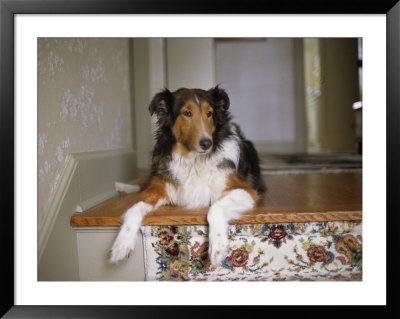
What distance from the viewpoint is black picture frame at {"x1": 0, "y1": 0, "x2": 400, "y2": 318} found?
138 centimetres

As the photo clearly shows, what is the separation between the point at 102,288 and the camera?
1.47 m

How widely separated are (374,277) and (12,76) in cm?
178

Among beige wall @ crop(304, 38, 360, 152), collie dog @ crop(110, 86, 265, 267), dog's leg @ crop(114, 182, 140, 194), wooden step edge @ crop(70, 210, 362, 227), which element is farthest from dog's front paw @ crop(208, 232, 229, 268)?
beige wall @ crop(304, 38, 360, 152)

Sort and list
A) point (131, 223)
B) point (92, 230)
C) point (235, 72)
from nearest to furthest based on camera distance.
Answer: point (131, 223) < point (92, 230) < point (235, 72)

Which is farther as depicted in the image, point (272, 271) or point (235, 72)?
point (235, 72)

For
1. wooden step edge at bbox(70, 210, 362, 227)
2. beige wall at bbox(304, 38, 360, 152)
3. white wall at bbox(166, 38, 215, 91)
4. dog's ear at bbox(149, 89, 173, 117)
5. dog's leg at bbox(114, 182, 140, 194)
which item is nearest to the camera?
wooden step edge at bbox(70, 210, 362, 227)

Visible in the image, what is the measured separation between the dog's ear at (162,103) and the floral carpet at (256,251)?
2.38 feet

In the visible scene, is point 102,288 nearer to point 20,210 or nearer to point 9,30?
point 20,210

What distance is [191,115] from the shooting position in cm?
198

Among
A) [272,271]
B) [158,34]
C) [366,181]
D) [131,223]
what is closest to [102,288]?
[131,223]

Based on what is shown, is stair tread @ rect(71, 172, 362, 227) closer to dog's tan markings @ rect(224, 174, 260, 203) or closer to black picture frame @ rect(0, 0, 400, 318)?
dog's tan markings @ rect(224, 174, 260, 203)

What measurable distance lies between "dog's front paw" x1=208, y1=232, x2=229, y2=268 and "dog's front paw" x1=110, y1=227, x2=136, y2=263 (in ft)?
1.26

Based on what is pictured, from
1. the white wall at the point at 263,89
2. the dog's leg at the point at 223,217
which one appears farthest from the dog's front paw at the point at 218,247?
the white wall at the point at 263,89

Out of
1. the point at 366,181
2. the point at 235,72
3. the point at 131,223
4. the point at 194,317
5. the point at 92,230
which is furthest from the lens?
the point at 235,72
